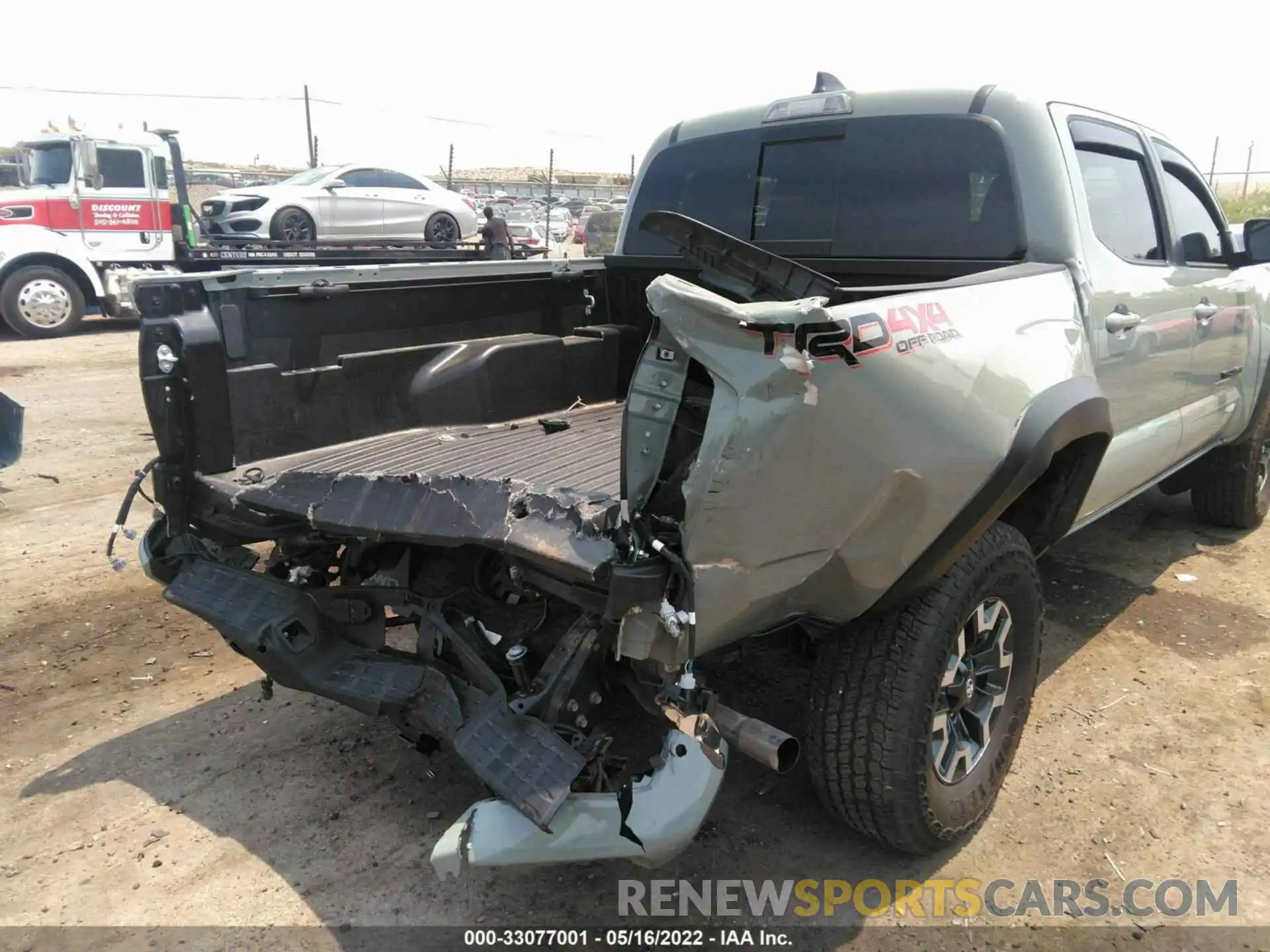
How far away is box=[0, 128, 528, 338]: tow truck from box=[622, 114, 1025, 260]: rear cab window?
30.9ft

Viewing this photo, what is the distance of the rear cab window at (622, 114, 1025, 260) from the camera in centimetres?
328

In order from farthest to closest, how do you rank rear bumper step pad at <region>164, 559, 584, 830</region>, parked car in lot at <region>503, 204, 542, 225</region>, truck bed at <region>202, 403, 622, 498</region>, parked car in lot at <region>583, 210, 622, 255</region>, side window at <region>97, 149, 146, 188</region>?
parked car in lot at <region>503, 204, 542, 225</region> → side window at <region>97, 149, 146, 188</region> → parked car in lot at <region>583, 210, 622, 255</region> → truck bed at <region>202, 403, 622, 498</region> → rear bumper step pad at <region>164, 559, 584, 830</region>

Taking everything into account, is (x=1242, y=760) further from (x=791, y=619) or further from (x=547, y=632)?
(x=547, y=632)

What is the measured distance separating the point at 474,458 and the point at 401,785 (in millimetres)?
1148

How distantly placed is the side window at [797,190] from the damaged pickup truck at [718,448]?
1 cm

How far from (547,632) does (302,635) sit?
78cm

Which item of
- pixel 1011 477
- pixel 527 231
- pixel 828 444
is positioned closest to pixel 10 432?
pixel 828 444

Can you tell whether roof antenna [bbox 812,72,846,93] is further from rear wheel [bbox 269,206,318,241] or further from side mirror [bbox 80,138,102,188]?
side mirror [bbox 80,138,102,188]

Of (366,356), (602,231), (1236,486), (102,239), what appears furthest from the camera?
(102,239)

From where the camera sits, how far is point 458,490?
2.55 metres

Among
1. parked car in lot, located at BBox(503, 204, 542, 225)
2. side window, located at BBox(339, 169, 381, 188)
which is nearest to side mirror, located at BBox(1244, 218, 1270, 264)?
side window, located at BBox(339, 169, 381, 188)

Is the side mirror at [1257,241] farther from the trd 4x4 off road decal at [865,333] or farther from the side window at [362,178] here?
the side window at [362,178]

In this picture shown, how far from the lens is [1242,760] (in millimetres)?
3320

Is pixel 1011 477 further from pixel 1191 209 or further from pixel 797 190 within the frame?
pixel 1191 209
